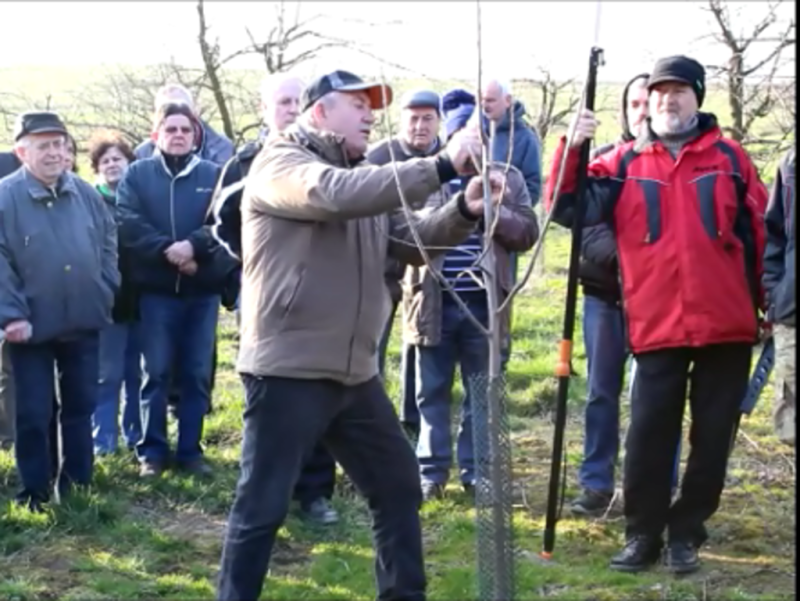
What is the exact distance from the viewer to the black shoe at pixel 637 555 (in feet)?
19.8

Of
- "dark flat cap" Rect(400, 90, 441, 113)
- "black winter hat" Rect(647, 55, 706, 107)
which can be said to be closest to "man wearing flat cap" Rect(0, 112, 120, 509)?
"dark flat cap" Rect(400, 90, 441, 113)

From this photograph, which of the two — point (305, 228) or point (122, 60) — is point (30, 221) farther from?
point (122, 60)

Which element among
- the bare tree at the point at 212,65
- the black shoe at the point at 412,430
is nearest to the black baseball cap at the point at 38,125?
the black shoe at the point at 412,430

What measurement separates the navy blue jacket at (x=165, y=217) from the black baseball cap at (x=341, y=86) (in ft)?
9.05

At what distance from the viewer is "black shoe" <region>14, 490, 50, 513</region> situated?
6.95 meters

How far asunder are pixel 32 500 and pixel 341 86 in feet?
10.8

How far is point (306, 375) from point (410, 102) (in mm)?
2809

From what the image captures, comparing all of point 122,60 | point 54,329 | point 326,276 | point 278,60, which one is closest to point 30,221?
point 54,329

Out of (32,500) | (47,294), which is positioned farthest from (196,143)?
(32,500)

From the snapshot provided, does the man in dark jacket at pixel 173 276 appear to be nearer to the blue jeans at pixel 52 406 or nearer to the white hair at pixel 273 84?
the blue jeans at pixel 52 406

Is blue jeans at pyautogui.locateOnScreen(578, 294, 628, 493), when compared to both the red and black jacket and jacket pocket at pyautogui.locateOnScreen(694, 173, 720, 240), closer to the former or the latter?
the red and black jacket

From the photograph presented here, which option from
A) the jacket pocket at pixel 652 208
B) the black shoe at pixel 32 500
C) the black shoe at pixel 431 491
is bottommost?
the black shoe at pixel 431 491

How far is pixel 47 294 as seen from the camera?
6.80m

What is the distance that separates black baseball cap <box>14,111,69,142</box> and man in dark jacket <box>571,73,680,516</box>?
277 cm
